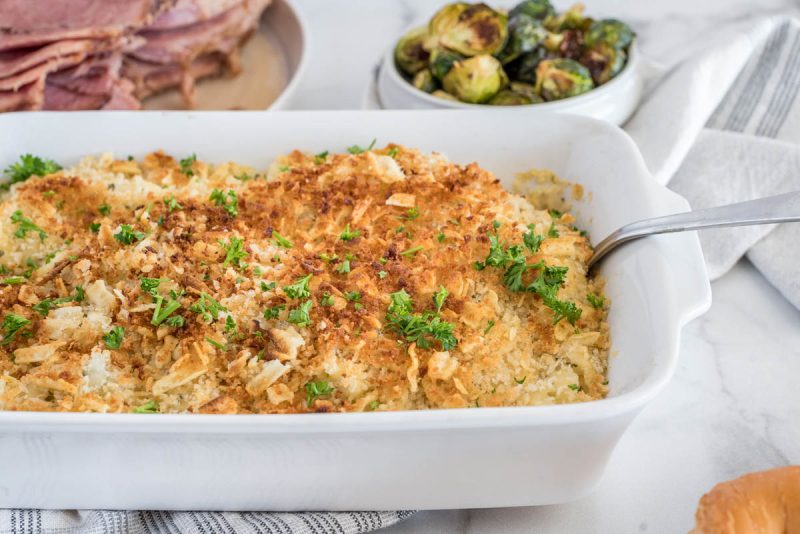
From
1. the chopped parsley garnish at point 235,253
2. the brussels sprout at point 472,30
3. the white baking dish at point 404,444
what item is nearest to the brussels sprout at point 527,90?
the brussels sprout at point 472,30

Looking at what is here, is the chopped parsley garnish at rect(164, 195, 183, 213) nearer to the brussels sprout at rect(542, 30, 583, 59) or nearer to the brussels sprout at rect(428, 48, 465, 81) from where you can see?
the brussels sprout at rect(428, 48, 465, 81)

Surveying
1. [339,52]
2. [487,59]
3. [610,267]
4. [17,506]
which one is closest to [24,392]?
[17,506]

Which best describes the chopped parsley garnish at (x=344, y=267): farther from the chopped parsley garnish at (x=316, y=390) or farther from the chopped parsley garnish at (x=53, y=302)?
the chopped parsley garnish at (x=53, y=302)

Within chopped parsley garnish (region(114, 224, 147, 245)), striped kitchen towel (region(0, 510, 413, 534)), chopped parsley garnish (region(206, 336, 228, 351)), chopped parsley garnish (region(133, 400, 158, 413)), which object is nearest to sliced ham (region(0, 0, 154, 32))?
chopped parsley garnish (region(114, 224, 147, 245))

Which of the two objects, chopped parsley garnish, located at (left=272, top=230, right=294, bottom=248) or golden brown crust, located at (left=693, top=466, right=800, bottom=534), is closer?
golden brown crust, located at (left=693, top=466, right=800, bottom=534)

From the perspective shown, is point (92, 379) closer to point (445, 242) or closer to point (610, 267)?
point (445, 242)

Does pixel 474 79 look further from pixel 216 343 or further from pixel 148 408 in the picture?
pixel 148 408

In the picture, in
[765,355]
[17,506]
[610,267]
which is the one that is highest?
[610,267]
